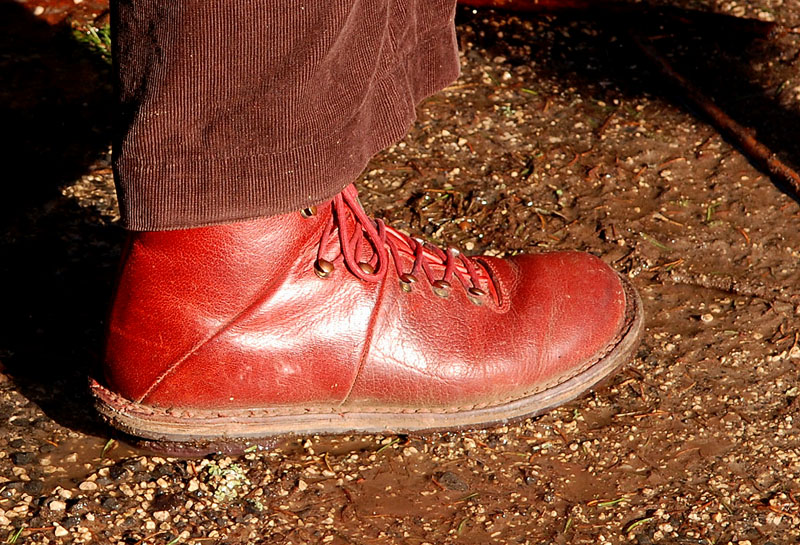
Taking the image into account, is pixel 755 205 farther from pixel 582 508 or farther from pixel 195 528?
pixel 195 528

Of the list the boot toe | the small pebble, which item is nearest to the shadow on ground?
the small pebble

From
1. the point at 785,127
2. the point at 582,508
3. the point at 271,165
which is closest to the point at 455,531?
the point at 582,508

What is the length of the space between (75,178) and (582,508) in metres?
1.69

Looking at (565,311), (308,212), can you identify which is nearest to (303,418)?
(308,212)

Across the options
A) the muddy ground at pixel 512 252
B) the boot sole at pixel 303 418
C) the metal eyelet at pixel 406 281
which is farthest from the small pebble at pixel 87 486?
the metal eyelet at pixel 406 281

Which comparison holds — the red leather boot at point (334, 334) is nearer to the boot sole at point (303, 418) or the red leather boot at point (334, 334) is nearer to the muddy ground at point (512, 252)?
the boot sole at point (303, 418)

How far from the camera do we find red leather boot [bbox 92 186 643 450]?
5.24ft

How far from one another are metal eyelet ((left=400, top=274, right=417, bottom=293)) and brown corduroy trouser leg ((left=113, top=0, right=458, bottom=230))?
0.31m

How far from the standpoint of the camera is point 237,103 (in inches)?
53.1

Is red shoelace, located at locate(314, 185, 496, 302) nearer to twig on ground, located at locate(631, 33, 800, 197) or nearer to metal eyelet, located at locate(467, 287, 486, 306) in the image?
metal eyelet, located at locate(467, 287, 486, 306)

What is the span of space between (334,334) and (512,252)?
0.88 meters

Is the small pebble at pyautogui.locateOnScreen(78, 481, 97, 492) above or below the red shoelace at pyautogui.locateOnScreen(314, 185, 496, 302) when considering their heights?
below

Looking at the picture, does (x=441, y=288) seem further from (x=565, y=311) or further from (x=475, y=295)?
(x=565, y=311)

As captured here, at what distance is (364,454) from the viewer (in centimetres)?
185
